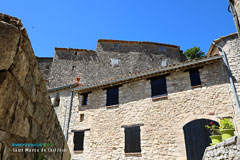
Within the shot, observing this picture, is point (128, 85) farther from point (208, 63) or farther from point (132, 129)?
point (208, 63)

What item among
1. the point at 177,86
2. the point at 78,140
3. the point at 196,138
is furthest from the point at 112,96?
the point at 196,138

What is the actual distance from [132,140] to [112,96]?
316 centimetres

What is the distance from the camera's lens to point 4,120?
138 cm

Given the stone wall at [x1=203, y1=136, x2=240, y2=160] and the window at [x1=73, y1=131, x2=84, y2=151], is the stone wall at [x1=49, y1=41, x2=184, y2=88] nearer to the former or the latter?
the window at [x1=73, y1=131, x2=84, y2=151]

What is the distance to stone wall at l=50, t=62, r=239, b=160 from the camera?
9.16 meters

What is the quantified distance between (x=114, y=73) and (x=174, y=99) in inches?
549

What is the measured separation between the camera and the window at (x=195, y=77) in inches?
392

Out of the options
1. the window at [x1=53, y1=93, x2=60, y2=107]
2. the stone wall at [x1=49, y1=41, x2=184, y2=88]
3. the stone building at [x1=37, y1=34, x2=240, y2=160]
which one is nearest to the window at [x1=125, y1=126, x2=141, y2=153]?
the stone building at [x1=37, y1=34, x2=240, y2=160]

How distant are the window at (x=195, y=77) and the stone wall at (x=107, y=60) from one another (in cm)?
1320

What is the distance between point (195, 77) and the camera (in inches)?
396

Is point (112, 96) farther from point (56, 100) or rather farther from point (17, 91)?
point (17, 91)

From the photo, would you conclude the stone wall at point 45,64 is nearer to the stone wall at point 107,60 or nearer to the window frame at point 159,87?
the stone wall at point 107,60

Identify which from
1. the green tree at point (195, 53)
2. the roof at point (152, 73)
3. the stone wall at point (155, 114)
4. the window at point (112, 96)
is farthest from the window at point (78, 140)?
the green tree at point (195, 53)

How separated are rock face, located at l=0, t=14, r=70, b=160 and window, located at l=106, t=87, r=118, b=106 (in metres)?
9.72
